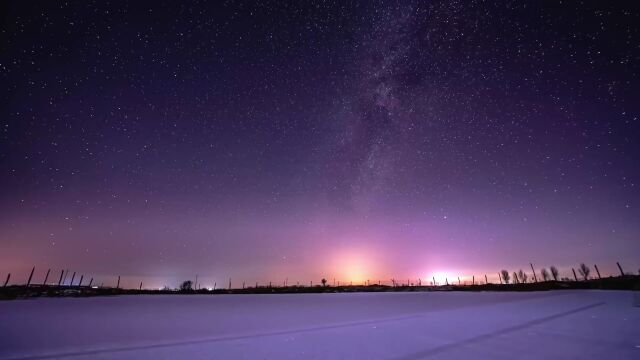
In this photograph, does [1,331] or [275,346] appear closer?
[275,346]

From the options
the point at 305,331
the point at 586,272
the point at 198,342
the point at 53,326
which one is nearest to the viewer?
the point at 198,342

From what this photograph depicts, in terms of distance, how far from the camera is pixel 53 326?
12.6m

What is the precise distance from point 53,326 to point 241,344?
991 centimetres

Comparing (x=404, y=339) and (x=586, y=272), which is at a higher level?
(x=586, y=272)

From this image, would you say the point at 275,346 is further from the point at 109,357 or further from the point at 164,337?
the point at 164,337

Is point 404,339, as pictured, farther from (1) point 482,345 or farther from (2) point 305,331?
(2) point 305,331

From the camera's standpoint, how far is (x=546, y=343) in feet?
23.5

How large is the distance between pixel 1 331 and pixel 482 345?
15.9m

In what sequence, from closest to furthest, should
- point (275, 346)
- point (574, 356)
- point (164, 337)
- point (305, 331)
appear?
point (574, 356) → point (275, 346) → point (164, 337) → point (305, 331)

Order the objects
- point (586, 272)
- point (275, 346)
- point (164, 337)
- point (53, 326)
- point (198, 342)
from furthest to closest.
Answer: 1. point (586, 272)
2. point (53, 326)
3. point (164, 337)
4. point (198, 342)
5. point (275, 346)

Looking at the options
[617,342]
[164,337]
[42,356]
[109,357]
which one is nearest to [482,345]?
[617,342]

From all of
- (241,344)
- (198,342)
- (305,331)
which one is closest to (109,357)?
(198,342)

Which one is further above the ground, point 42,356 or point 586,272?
point 586,272

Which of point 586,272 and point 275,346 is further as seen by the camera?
point 586,272
